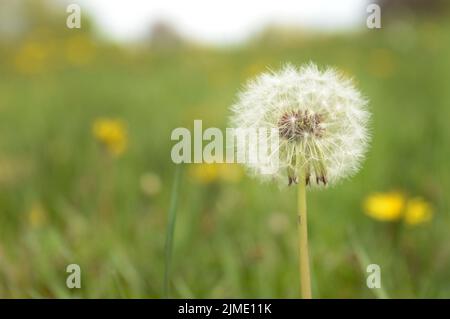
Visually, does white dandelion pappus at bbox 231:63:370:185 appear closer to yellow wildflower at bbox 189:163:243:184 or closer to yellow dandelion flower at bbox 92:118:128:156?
yellow dandelion flower at bbox 92:118:128:156

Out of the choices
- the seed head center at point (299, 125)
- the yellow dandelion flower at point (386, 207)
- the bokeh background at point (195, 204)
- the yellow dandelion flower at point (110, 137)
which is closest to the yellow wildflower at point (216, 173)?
the bokeh background at point (195, 204)

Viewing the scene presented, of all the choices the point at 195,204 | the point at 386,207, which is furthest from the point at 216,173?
the point at 386,207

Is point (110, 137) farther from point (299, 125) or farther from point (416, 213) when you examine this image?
point (299, 125)

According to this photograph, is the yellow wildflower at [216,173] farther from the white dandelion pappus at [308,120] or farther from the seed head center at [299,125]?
the seed head center at [299,125]

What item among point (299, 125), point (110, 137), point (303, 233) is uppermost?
point (110, 137)

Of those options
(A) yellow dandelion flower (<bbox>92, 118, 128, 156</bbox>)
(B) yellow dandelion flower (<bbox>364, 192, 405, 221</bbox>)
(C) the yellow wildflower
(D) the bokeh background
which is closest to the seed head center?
(D) the bokeh background

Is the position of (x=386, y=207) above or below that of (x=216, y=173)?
below

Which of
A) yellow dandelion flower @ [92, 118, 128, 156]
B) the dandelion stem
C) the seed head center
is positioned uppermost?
yellow dandelion flower @ [92, 118, 128, 156]
